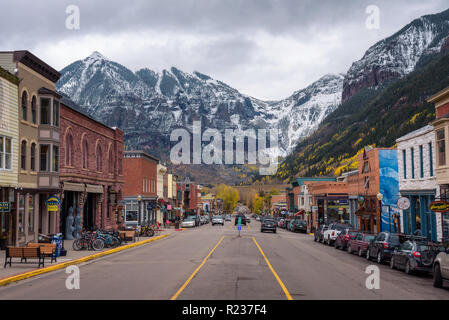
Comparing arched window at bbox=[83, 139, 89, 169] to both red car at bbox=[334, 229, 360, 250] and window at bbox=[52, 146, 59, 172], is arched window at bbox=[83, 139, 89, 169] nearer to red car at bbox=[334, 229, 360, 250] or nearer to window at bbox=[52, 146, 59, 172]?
window at bbox=[52, 146, 59, 172]

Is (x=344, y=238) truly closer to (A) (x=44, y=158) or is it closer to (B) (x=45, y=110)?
(A) (x=44, y=158)

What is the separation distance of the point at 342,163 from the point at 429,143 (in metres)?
143

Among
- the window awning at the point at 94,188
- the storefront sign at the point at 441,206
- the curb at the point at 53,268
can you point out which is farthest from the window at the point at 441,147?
the window awning at the point at 94,188

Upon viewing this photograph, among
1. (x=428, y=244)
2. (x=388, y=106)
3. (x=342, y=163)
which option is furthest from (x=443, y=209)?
(x=388, y=106)

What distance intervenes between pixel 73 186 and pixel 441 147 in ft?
85.1

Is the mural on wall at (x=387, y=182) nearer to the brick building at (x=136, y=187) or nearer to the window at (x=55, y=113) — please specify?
the window at (x=55, y=113)

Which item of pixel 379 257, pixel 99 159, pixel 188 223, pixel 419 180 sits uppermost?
pixel 99 159

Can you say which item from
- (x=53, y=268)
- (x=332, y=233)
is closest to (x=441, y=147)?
(x=332, y=233)

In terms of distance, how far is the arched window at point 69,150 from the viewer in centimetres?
3834

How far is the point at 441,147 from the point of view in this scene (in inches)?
1121

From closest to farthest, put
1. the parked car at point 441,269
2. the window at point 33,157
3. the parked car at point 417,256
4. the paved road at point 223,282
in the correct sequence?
the paved road at point 223,282
the parked car at point 441,269
the parked car at point 417,256
the window at point 33,157

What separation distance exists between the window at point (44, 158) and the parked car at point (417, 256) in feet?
74.8

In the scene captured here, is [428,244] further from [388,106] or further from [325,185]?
[388,106]

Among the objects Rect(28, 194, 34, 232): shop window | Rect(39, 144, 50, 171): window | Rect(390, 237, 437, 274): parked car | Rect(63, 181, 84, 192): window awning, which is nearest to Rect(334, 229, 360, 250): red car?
Rect(390, 237, 437, 274): parked car
